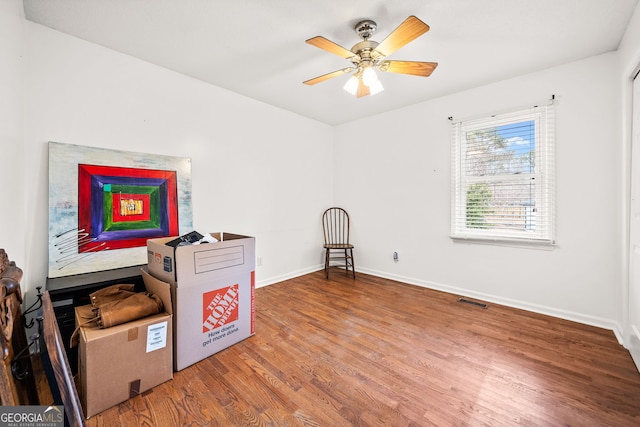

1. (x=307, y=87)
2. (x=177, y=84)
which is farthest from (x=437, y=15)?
(x=177, y=84)

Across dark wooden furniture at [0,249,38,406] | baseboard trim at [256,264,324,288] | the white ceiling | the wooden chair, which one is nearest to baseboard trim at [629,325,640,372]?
the white ceiling

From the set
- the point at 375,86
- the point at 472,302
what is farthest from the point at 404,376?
the point at 375,86

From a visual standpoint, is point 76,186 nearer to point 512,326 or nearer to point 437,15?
point 437,15

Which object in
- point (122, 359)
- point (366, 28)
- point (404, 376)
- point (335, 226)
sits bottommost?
point (404, 376)

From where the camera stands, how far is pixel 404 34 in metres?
1.82

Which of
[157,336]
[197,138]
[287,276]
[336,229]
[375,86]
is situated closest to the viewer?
[157,336]

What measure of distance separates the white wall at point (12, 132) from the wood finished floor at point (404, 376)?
3.98 feet

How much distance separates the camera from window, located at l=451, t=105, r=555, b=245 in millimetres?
2809

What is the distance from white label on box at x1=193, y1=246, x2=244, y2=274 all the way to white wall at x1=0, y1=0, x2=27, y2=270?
98 cm

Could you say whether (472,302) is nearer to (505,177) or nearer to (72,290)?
(505,177)

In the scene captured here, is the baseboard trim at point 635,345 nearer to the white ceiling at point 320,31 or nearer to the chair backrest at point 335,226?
the white ceiling at point 320,31

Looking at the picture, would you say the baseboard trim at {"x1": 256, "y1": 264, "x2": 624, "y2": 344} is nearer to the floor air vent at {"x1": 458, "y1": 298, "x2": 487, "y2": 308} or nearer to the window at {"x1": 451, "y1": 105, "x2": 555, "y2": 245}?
the floor air vent at {"x1": 458, "y1": 298, "x2": 487, "y2": 308}

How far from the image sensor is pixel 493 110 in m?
3.10

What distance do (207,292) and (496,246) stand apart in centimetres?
308
